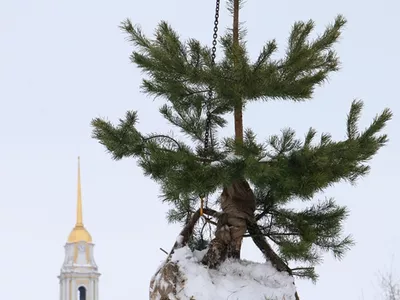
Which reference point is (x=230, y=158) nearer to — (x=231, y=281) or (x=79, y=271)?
(x=231, y=281)

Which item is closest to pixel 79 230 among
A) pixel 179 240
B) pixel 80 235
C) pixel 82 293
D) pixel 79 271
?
pixel 80 235

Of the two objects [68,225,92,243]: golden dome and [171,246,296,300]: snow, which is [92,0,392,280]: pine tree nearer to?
[171,246,296,300]: snow

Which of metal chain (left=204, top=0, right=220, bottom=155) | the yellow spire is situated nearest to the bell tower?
the yellow spire

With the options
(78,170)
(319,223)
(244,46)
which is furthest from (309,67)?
(78,170)

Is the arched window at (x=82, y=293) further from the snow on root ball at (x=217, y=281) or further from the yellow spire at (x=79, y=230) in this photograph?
the snow on root ball at (x=217, y=281)

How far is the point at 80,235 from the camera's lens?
61.0 meters

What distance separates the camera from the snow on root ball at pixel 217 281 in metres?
6.96

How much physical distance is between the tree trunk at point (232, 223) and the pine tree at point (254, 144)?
0.27 ft

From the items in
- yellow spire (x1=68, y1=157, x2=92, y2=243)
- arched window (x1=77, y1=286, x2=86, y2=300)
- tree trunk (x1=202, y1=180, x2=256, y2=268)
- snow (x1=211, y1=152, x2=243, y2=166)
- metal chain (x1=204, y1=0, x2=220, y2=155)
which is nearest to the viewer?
snow (x1=211, y1=152, x2=243, y2=166)

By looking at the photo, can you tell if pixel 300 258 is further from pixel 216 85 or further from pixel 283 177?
pixel 216 85

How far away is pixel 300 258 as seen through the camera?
7320 millimetres

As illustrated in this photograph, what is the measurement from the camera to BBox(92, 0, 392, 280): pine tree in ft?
22.6

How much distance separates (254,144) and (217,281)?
0.87m

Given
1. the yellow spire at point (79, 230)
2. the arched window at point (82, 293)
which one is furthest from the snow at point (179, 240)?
the arched window at point (82, 293)
